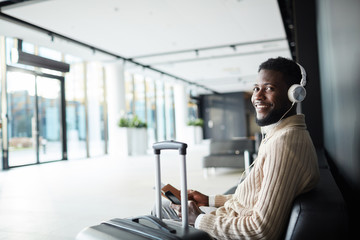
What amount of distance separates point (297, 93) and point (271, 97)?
0.36ft

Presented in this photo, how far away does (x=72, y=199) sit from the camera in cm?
435

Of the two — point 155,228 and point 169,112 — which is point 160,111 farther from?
point 155,228

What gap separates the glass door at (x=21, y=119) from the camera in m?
8.62

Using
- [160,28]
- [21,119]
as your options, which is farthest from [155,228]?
[21,119]

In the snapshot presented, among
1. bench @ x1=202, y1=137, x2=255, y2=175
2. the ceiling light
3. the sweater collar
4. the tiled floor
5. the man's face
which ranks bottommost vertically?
the tiled floor

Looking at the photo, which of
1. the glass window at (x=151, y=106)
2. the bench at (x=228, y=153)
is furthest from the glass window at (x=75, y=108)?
the bench at (x=228, y=153)

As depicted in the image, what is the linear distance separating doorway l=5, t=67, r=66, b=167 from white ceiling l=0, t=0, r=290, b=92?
3.91ft

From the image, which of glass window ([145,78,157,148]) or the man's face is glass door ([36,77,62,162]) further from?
the man's face

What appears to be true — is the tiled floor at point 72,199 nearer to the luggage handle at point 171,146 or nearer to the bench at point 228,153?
the bench at point 228,153

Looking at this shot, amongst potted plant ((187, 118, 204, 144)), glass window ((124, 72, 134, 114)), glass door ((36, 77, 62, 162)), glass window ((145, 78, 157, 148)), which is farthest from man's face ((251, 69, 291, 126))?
potted plant ((187, 118, 204, 144))

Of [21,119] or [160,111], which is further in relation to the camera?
[160,111]

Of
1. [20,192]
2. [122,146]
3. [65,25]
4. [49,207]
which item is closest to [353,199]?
[49,207]

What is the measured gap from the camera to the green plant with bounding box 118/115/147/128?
39.4 feet

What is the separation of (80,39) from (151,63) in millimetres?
4006
